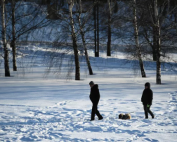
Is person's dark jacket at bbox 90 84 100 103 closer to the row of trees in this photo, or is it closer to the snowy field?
the snowy field

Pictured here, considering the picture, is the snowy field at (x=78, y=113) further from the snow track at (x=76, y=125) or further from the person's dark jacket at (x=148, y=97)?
the person's dark jacket at (x=148, y=97)

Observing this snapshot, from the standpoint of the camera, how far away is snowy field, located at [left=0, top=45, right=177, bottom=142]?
23.8 ft

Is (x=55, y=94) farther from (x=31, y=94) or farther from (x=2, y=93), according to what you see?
(x=2, y=93)

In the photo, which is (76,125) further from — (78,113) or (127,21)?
(127,21)

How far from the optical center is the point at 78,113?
32.5 ft

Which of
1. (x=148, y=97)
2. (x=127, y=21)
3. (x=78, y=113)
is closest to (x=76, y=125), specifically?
(x=78, y=113)

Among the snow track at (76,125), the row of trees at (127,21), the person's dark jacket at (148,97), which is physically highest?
the row of trees at (127,21)

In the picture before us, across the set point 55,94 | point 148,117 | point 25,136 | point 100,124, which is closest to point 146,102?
point 148,117

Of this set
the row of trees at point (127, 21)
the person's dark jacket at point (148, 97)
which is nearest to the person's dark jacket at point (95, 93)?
the person's dark jacket at point (148, 97)

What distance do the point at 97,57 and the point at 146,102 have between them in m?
21.1

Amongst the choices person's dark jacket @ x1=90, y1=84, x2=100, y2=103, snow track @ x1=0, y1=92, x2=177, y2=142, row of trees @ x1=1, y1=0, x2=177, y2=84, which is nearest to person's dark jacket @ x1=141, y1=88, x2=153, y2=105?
snow track @ x1=0, y1=92, x2=177, y2=142

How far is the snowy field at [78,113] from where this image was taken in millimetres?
7250

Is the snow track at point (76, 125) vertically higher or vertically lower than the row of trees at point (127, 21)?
lower

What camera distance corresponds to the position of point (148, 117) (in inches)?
368
